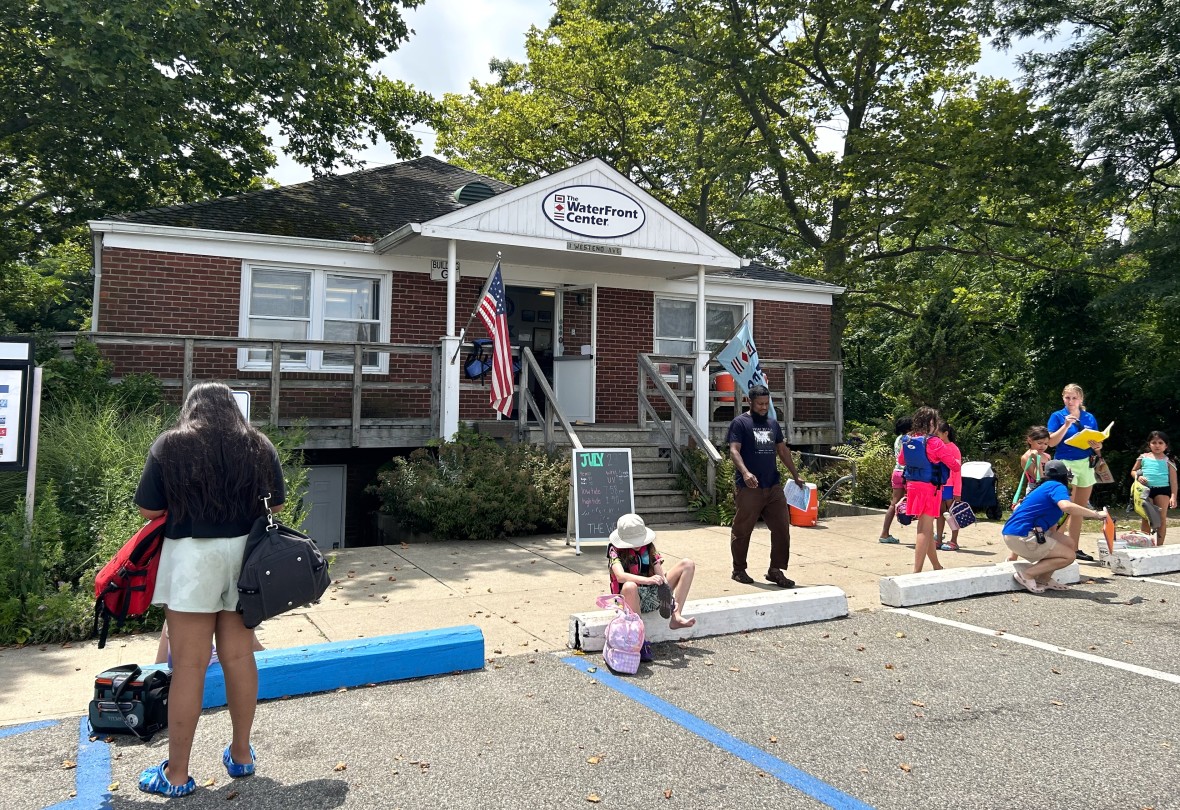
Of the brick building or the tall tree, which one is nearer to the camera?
the brick building

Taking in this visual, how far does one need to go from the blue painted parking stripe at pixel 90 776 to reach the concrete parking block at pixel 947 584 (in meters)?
5.84

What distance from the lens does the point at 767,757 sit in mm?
4074

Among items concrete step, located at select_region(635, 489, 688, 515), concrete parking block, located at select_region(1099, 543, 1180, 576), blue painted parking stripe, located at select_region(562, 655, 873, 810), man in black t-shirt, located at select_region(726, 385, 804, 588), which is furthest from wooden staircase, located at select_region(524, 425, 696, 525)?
blue painted parking stripe, located at select_region(562, 655, 873, 810)

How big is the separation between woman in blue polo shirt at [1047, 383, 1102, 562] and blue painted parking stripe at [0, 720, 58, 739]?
881 cm

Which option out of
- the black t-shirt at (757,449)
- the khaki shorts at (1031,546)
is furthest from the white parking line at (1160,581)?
the black t-shirt at (757,449)

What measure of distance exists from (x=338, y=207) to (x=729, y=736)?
12.7m

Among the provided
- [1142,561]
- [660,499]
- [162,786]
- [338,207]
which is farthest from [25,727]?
[338,207]

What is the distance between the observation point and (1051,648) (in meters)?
6.01

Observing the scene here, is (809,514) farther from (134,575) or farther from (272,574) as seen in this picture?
(134,575)

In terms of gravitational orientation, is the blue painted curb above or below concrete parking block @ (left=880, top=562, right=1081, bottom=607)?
below

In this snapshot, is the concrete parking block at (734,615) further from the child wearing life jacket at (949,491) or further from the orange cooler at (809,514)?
the orange cooler at (809,514)

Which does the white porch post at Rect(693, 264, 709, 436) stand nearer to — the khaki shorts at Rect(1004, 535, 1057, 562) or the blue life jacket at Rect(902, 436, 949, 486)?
the blue life jacket at Rect(902, 436, 949, 486)

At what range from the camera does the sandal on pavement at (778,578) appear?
7.95 meters

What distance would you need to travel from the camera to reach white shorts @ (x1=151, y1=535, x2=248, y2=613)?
140 inches
